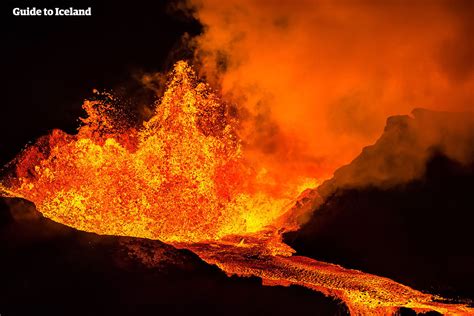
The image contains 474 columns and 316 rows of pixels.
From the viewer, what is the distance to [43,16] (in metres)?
5.88

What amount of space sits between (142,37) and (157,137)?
1.36 metres

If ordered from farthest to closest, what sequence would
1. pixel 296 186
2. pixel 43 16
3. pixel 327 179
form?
1. pixel 43 16
2. pixel 296 186
3. pixel 327 179

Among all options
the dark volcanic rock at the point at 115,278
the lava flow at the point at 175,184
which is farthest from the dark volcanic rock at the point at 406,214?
the dark volcanic rock at the point at 115,278

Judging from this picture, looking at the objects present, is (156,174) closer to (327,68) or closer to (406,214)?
(327,68)

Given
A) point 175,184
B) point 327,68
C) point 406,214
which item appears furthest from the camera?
point 175,184

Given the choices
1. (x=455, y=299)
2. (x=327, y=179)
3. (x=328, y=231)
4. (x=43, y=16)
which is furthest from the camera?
(x=43, y=16)

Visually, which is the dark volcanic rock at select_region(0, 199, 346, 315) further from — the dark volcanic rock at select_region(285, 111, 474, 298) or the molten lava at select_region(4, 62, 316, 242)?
the dark volcanic rock at select_region(285, 111, 474, 298)

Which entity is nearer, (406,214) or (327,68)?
(406,214)

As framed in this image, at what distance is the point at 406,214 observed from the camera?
173 inches

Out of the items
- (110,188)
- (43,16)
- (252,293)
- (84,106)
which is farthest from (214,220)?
(43,16)

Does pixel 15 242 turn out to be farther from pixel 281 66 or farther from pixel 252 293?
pixel 281 66

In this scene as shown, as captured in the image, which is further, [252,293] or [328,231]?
[252,293]

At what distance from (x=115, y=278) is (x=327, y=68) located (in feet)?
12.5

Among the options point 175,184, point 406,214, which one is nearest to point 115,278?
→ point 175,184
